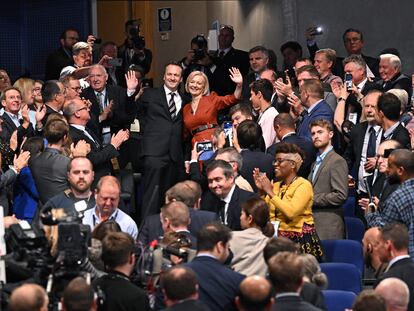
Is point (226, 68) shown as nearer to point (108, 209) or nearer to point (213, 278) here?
point (108, 209)

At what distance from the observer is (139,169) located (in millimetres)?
13570

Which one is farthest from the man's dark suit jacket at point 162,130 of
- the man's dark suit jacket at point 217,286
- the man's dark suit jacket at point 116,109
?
the man's dark suit jacket at point 217,286

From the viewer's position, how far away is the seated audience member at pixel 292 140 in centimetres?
1165

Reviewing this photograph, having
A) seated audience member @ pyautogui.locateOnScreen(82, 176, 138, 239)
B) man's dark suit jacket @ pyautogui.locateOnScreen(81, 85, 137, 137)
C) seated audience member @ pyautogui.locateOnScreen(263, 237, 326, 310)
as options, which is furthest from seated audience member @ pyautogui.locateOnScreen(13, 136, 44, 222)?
seated audience member @ pyautogui.locateOnScreen(263, 237, 326, 310)

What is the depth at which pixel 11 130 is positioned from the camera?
12805 millimetres

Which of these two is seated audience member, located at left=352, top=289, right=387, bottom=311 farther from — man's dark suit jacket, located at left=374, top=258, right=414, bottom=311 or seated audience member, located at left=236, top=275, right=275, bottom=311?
man's dark suit jacket, located at left=374, top=258, right=414, bottom=311

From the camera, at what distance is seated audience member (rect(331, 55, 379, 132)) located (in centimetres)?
1278

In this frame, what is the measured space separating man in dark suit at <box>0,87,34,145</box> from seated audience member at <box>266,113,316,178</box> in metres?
2.40

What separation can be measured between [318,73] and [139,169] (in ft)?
6.58

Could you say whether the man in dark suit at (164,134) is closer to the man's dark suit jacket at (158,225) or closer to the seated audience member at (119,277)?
the man's dark suit jacket at (158,225)

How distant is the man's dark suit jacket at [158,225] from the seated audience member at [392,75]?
13.1 feet

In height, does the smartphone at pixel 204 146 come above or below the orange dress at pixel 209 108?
below

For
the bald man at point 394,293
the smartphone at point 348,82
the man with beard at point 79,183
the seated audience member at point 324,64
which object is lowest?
the bald man at point 394,293

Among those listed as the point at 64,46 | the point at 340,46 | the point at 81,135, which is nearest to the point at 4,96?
the point at 81,135
